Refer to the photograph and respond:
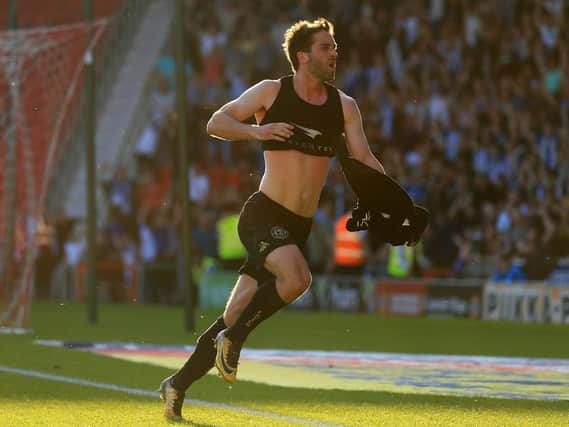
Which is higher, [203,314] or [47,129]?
[47,129]

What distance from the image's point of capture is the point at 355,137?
9.59 meters

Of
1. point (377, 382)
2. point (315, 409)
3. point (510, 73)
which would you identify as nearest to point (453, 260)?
point (510, 73)

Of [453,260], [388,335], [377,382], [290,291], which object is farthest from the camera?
[453,260]

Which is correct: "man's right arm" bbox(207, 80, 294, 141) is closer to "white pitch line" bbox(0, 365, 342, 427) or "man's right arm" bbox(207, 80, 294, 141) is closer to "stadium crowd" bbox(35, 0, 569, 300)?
"white pitch line" bbox(0, 365, 342, 427)

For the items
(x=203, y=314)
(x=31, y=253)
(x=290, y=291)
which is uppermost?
→ (x=290, y=291)

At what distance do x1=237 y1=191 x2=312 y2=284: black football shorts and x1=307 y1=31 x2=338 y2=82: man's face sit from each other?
81cm

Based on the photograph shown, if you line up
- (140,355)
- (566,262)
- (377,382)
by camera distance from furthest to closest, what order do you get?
(566,262) → (140,355) → (377,382)

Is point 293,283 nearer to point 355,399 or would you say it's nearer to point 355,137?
point 355,137

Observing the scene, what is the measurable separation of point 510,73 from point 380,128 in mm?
2800

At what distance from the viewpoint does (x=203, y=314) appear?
973 inches

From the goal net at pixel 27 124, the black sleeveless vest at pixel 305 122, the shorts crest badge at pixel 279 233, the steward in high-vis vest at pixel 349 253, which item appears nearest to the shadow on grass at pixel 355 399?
the shorts crest badge at pixel 279 233

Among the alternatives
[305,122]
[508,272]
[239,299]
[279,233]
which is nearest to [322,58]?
[305,122]

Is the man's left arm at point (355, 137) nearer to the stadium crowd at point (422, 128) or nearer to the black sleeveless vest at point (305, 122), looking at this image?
the black sleeveless vest at point (305, 122)

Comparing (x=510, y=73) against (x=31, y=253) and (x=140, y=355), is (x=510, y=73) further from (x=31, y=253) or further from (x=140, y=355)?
(x=140, y=355)
